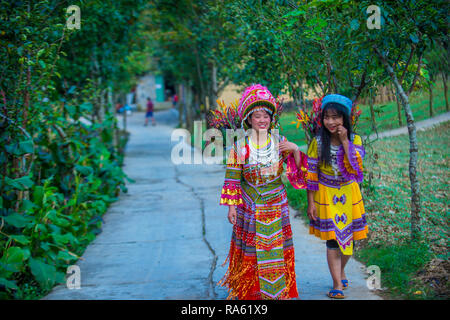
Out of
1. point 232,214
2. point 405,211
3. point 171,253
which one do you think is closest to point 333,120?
point 232,214

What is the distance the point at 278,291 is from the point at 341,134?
4.41ft

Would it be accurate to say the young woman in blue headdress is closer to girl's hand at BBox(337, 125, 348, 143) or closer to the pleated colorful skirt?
girl's hand at BBox(337, 125, 348, 143)

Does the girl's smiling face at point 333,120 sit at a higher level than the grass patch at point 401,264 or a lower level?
higher

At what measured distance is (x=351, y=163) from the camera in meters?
4.02

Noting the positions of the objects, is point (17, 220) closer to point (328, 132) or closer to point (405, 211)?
point (328, 132)

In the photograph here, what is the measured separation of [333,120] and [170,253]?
3035 mm

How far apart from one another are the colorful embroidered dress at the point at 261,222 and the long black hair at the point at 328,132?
0.54 ft

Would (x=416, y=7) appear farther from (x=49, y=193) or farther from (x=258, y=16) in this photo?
(x=49, y=193)

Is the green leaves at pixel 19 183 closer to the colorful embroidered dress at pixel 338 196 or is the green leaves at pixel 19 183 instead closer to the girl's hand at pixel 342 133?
the colorful embroidered dress at pixel 338 196

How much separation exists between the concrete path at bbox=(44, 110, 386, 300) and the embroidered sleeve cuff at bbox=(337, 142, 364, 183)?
3.48ft

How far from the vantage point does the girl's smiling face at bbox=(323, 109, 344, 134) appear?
4.07 metres

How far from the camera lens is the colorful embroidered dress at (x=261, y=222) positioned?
4.01 metres

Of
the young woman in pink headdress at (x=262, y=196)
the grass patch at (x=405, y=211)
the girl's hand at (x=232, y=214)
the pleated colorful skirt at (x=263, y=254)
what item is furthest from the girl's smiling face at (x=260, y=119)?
the grass patch at (x=405, y=211)
